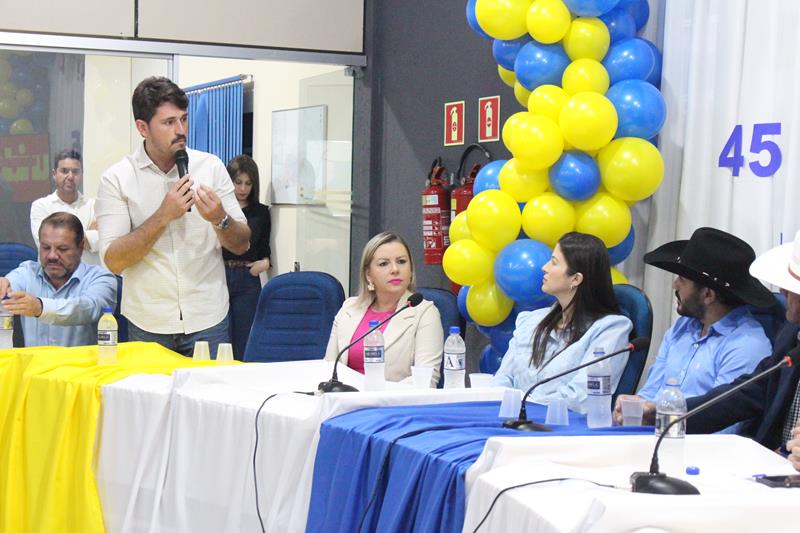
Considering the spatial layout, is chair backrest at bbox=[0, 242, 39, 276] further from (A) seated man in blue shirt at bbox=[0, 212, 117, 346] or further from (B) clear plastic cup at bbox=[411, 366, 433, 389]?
(B) clear plastic cup at bbox=[411, 366, 433, 389]

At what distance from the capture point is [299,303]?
195 inches

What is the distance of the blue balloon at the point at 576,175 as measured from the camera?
4070mm

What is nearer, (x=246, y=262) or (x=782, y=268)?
(x=782, y=268)

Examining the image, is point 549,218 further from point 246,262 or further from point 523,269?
point 246,262

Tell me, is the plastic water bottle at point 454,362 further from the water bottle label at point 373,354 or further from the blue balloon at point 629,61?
the blue balloon at point 629,61

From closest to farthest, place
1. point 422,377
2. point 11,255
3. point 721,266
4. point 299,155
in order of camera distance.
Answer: point 721,266
point 422,377
point 11,255
point 299,155

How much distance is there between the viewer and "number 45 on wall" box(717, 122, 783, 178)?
384 centimetres

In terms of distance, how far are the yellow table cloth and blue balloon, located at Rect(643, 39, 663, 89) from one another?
1.92m

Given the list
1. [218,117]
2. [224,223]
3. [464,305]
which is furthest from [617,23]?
[218,117]

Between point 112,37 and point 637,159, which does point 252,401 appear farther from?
point 112,37

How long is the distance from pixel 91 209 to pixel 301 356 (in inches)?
76.2

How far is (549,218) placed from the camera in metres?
4.14

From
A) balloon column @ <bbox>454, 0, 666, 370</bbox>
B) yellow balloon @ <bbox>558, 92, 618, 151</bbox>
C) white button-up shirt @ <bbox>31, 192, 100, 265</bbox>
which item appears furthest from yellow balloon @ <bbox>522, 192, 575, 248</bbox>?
white button-up shirt @ <bbox>31, 192, 100, 265</bbox>

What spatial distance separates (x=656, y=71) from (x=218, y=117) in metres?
4.22
